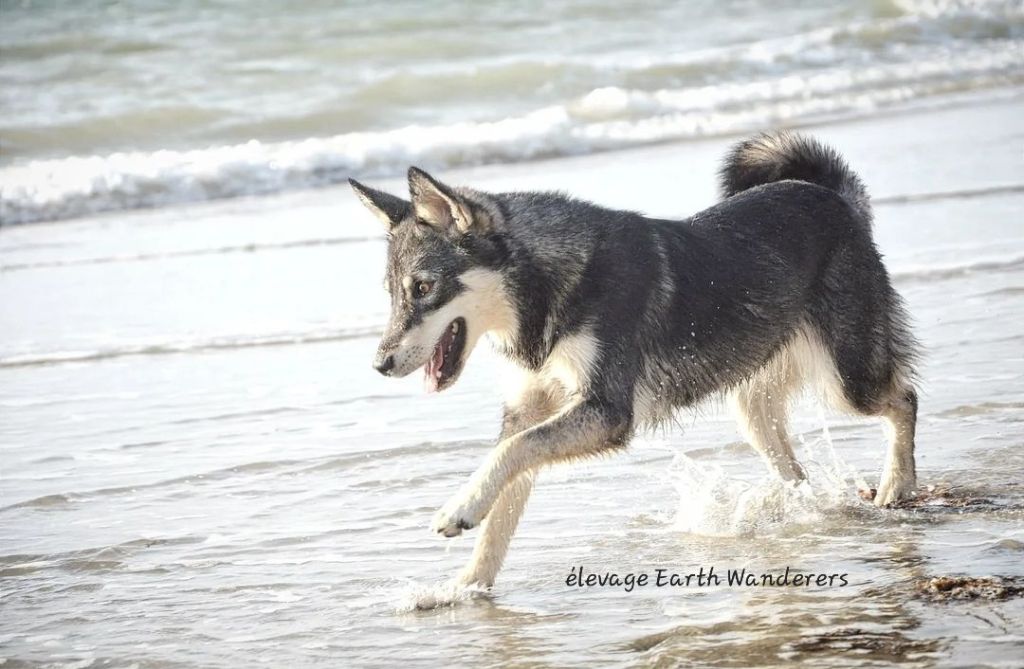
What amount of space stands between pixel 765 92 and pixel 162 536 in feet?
46.6

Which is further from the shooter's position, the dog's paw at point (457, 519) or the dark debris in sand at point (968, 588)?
the dog's paw at point (457, 519)

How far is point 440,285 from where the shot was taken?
4.58m

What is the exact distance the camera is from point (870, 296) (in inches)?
214

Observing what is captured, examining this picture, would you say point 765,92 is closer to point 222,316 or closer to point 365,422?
point 222,316

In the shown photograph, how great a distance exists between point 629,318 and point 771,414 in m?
1.10

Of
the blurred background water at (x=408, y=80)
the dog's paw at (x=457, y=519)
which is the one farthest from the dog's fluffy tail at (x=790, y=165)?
the blurred background water at (x=408, y=80)

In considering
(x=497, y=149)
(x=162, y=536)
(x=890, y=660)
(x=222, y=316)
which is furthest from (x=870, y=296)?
(x=497, y=149)

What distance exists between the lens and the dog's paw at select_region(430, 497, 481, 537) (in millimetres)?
4344

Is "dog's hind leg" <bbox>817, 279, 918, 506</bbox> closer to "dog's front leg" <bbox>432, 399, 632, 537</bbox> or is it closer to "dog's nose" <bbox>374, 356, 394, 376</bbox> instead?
"dog's front leg" <bbox>432, 399, 632, 537</bbox>

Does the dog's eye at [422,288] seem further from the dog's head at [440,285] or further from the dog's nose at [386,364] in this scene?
the dog's nose at [386,364]

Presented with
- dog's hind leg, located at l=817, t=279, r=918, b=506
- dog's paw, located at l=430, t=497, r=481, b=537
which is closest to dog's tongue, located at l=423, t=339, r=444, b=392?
dog's paw, located at l=430, t=497, r=481, b=537

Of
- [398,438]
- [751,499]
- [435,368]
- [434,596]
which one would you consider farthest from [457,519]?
[398,438]

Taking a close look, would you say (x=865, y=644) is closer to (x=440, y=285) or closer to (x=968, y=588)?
(x=968, y=588)

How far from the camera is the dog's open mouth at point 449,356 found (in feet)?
15.3
